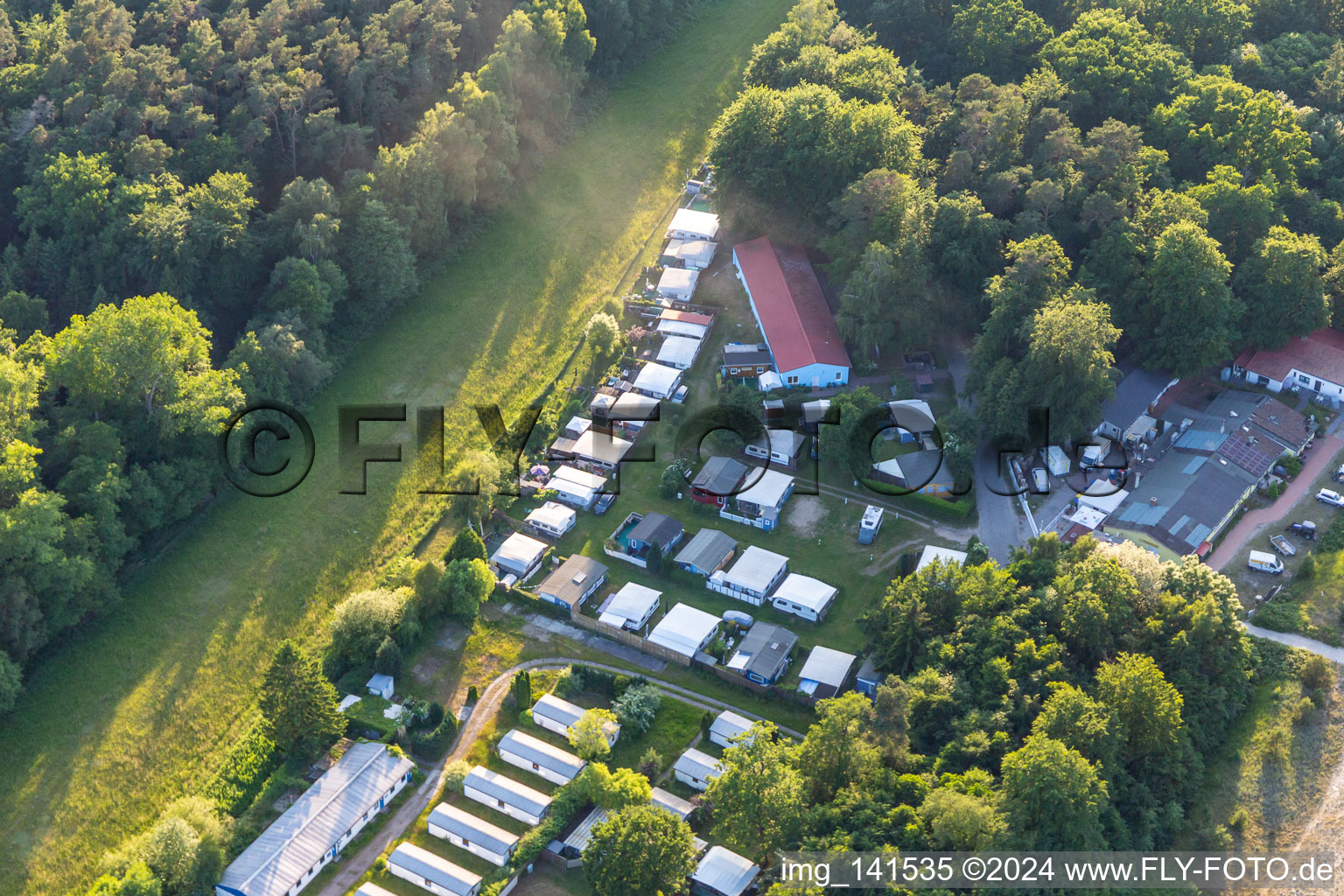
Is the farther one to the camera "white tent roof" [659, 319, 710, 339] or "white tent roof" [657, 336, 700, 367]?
"white tent roof" [659, 319, 710, 339]

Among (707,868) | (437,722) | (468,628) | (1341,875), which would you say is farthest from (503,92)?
(1341,875)

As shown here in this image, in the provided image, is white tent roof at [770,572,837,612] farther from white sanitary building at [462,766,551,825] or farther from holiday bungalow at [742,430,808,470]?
white sanitary building at [462,766,551,825]

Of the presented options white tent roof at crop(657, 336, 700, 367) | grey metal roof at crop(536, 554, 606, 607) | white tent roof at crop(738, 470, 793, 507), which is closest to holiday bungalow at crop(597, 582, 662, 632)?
grey metal roof at crop(536, 554, 606, 607)

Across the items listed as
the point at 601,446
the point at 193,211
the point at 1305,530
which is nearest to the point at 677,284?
the point at 601,446

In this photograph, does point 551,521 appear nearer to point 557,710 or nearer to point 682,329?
point 557,710

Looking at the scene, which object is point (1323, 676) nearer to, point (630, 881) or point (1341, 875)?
point (1341, 875)

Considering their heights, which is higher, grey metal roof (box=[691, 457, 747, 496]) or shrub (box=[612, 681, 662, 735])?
grey metal roof (box=[691, 457, 747, 496])
